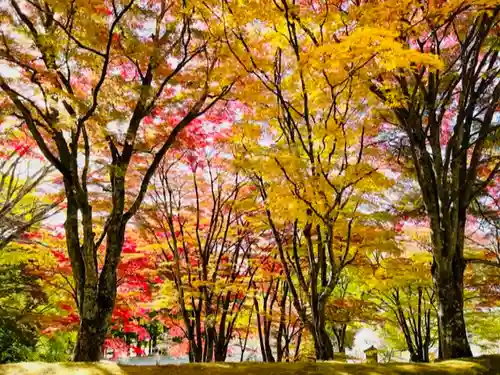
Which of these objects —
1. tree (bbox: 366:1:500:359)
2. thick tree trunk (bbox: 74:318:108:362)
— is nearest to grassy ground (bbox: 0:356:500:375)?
tree (bbox: 366:1:500:359)

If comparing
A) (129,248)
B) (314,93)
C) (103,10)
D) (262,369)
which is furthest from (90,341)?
(129,248)

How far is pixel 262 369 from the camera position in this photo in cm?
430

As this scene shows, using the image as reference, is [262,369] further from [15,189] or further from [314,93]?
[15,189]

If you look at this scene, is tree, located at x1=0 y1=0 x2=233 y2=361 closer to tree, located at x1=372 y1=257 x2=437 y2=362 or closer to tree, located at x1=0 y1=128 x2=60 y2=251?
tree, located at x1=0 y1=128 x2=60 y2=251

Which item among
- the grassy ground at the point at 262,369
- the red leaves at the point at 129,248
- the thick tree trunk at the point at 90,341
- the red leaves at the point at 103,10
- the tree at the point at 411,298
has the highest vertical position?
the red leaves at the point at 103,10

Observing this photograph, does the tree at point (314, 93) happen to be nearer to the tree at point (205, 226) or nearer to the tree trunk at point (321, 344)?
the tree trunk at point (321, 344)

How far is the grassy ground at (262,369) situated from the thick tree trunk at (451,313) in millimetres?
652

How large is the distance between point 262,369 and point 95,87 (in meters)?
4.48

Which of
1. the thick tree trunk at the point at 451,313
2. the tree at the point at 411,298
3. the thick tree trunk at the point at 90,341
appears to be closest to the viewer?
the thick tree trunk at the point at 90,341

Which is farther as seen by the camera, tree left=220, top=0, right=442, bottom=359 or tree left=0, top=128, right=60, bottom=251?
tree left=0, top=128, right=60, bottom=251

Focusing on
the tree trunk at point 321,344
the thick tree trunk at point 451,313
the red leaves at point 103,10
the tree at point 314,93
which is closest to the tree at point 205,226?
the tree at point 314,93

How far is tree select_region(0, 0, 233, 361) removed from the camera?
18.6 ft

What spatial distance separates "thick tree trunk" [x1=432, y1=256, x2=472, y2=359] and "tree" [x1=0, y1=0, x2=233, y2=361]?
457 cm

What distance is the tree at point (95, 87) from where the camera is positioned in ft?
18.6
